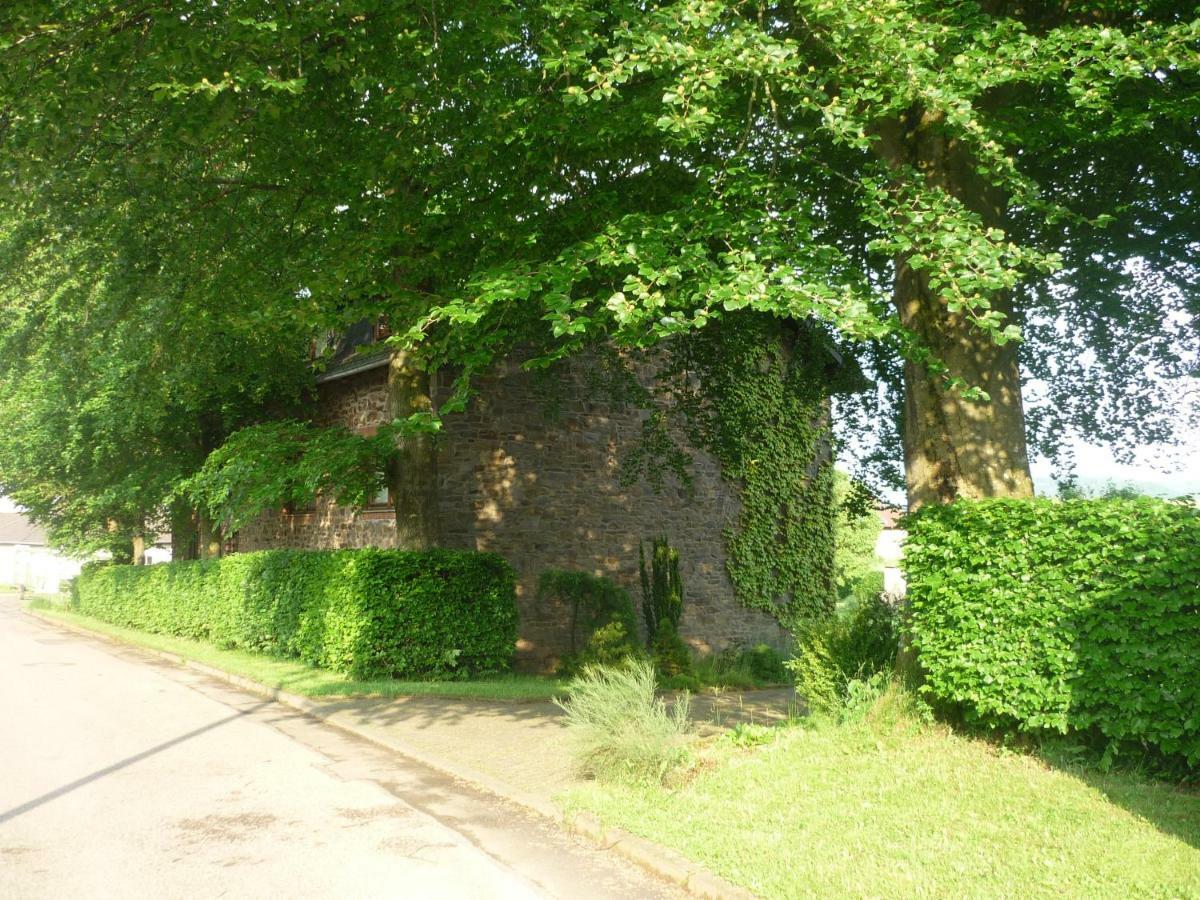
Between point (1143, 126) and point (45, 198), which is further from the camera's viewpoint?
point (45, 198)

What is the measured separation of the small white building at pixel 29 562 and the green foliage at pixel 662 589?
21601mm

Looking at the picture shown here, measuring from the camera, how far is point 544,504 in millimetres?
17297

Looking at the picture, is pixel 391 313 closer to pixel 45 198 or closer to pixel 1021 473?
pixel 45 198

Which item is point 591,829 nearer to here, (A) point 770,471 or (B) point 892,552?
(A) point 770,471

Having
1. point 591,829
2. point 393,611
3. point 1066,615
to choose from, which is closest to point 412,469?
point 393,611

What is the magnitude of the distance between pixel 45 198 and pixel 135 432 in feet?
40.0

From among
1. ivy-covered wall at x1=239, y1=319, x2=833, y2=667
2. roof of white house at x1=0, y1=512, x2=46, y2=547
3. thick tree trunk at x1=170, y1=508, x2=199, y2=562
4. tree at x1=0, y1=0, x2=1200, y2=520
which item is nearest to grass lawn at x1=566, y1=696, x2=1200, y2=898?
tree at x1=0, y1=0, x2=1200, y2=520

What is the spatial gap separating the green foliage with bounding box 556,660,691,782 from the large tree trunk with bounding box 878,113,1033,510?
3.08 metres

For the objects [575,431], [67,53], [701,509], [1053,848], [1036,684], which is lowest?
[1053,848]

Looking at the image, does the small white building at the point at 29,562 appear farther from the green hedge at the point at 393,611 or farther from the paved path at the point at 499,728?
the paved path at the point at 499,728

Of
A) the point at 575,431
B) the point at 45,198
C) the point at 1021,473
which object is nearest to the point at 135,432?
the point at 575,431

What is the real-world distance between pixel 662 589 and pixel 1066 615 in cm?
1046

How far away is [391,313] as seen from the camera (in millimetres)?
10555

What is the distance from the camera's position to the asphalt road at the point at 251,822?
5.29 metres
